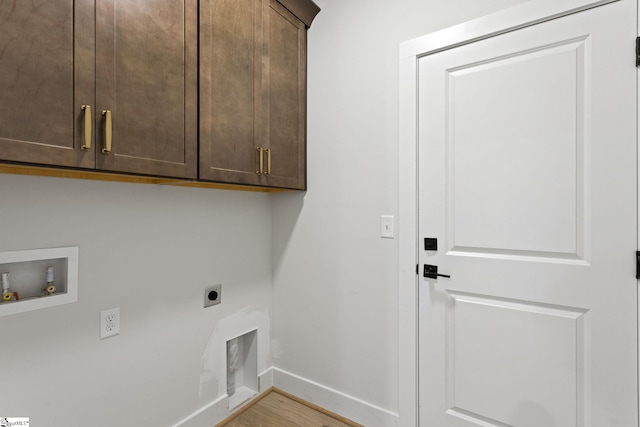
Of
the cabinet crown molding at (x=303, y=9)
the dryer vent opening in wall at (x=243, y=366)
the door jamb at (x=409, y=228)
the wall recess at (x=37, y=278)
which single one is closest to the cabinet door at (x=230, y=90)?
the cabinet crown molding at (x=303, y=9)

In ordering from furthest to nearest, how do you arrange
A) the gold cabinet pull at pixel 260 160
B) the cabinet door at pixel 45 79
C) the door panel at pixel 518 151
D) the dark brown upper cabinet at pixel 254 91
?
the gold cabinet pull at pixel 260 160, the dark brown upper cabinet at pixel 254 91, the door panel at pixel 518 151, the cabinet door at pixel 45 79

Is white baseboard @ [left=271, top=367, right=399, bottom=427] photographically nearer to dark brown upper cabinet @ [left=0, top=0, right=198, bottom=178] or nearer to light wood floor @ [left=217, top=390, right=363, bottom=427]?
light wood floor @ [left=217, top=390, right=363, bottom=427]

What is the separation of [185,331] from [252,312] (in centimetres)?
45

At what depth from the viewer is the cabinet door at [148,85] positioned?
103cm

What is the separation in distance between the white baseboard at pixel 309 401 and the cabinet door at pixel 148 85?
1.28 m

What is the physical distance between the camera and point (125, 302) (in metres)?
1.39

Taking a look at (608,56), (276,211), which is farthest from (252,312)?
(608,56)

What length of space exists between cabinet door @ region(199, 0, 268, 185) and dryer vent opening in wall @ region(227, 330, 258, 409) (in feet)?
3.49

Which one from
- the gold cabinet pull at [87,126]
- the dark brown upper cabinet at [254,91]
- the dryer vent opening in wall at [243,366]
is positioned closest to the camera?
the gold cabinet pull at [87,126]

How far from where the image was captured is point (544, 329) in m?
1.30

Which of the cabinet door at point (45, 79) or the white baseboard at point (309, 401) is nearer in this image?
the cabinet door at point (45, 79)

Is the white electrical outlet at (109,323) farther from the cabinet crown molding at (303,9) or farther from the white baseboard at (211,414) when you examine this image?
the cabinet crown molding at (303,9)

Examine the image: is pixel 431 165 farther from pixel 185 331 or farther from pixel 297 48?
pixel 185 331

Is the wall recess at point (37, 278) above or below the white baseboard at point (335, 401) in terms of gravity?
above
